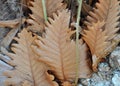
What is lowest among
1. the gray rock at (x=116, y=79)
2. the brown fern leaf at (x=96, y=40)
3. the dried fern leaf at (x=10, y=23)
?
the gray rock at (x=116, y=79)

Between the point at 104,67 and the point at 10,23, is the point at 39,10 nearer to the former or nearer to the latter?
the point at 10,23

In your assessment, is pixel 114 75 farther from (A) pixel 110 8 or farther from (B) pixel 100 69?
(A) pixel 110 8

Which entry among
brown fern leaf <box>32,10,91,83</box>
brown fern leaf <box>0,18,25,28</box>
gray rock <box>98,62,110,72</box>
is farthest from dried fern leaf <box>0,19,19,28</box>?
gray rock <box>98,62,110,72</box>

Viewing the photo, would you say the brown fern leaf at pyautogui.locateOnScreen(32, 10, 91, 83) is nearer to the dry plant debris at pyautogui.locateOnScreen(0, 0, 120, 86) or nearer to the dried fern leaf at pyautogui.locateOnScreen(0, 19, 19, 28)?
the dry plant debris at pyautogui.locateOnScreen(0, 0, 120, 86)

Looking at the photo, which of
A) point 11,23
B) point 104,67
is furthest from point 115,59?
point 11,23

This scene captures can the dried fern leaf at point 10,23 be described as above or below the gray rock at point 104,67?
above

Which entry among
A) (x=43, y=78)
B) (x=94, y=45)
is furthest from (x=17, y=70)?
(x=94, y=45)

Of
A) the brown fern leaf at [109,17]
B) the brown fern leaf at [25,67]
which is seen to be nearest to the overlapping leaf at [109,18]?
the brown fern leaf at [109,17]

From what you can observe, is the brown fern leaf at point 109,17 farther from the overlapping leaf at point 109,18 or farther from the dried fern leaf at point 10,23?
the dried fern leaf at point 10,23
